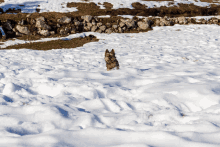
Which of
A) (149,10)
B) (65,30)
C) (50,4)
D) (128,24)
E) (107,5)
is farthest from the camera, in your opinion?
(107,5)

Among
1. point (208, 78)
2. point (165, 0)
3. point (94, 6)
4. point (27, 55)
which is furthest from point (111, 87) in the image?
point (165, 0)

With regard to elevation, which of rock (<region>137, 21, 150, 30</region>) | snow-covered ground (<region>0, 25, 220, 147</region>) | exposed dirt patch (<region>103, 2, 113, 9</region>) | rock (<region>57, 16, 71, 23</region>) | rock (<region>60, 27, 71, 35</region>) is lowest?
snow-covered ground (<region>0, 25, 220, 147</region>)

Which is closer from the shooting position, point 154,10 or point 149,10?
point 149,10

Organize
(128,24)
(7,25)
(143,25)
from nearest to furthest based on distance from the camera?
(7,25)
(128,24)
(143,25)

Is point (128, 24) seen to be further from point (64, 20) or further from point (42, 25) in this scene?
point (42, 25)

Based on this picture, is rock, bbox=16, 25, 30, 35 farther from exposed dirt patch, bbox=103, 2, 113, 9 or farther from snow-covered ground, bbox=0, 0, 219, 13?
exposed dirt patch, bbox=103, 2, 113, 9

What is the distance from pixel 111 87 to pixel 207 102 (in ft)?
8.03

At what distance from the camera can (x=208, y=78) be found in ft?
16.7

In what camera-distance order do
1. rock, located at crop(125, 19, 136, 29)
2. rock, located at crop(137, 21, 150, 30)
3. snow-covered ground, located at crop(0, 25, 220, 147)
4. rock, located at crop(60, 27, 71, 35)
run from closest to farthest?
snow-covered ground, located at crop(0, 25, 220, 147) → rock, located at crop(60, 27, 71, 35) → rock, located at crop(125, 19, 136, 29) → rock, located at crop(137, 21, 150, 30)

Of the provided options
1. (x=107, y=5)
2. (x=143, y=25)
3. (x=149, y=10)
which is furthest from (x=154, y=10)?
(x=143, y=25)

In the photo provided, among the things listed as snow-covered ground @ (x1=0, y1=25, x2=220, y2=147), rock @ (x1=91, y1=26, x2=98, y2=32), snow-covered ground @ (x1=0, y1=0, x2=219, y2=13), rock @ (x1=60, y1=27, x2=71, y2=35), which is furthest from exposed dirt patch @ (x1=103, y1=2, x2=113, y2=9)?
snow-covered ground @ (x1=0, y1=25, x2=220, y2=147)

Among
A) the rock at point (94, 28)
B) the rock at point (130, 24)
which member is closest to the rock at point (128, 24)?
the rock at point (130, 24)

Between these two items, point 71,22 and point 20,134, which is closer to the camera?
point 20,134

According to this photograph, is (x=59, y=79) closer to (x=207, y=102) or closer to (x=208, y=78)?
(x=207, y=102)
